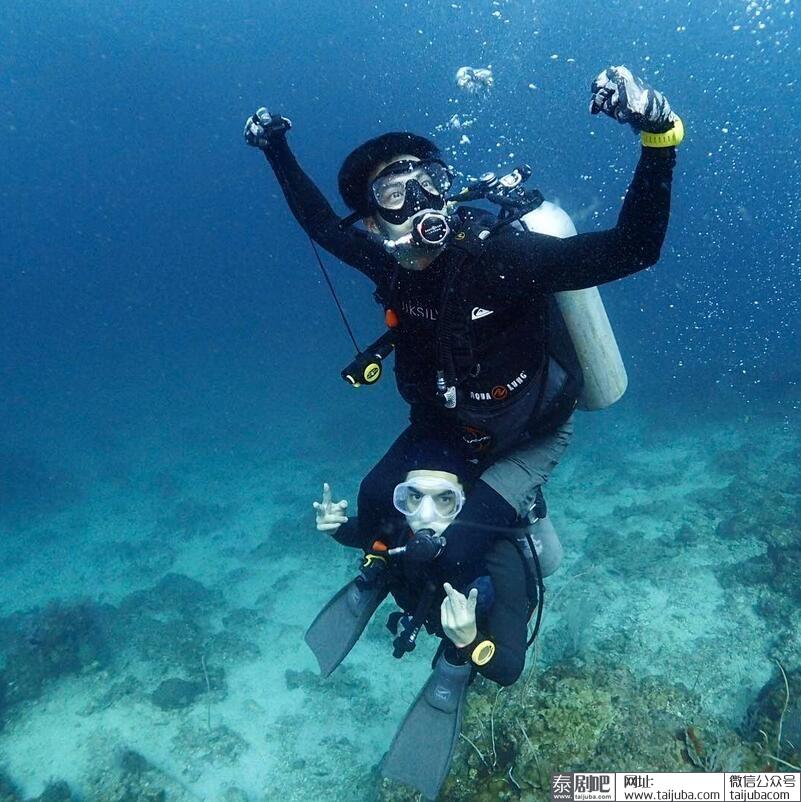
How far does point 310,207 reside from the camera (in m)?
4.71

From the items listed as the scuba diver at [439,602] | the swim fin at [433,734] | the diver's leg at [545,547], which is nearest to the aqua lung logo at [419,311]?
the scuba diver at [439,602]

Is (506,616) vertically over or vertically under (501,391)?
under

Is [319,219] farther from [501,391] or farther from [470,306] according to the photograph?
[501,391]

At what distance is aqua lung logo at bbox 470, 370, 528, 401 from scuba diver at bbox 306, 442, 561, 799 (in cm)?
57

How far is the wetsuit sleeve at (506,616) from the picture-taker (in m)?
3.59

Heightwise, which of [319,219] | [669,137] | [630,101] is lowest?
[669,137]

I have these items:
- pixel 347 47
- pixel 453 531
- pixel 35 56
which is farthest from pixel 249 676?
pixel 347 47

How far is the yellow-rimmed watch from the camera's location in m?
3.43

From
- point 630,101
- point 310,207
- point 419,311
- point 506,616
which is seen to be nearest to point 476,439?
point 419,311

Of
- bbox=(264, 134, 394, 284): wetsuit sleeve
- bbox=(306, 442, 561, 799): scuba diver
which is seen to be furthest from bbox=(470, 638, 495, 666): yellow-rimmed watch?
bbox=(264, 134, 394, 284): wetsuit sleeve

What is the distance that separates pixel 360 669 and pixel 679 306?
216 feet

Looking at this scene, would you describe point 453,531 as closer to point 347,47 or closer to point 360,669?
point 360,669

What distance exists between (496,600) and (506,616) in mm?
125

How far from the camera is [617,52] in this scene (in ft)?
210
